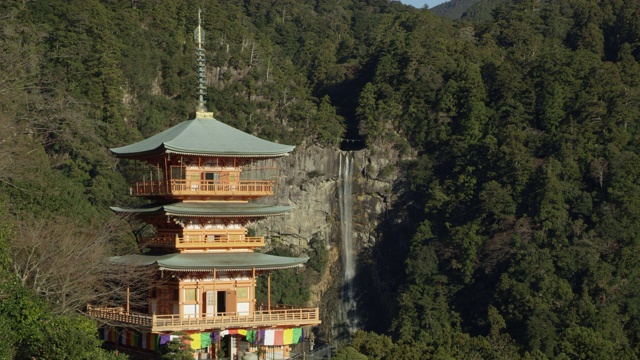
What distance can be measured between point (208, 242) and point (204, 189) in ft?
4.58

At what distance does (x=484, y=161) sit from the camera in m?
55.6

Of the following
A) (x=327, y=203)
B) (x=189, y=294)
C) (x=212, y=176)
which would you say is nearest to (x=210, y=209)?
(x=212, y=176)

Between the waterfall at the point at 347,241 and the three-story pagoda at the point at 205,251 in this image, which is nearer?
the three-story pagoda at the point at 205,251

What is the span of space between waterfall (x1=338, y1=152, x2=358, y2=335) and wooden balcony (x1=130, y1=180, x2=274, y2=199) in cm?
2864

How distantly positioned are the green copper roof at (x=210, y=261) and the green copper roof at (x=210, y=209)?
3.61 feet

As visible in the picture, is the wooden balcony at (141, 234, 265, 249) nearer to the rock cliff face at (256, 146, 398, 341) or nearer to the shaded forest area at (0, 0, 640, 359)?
the shaded forest area at (0, 0, 640, 359)

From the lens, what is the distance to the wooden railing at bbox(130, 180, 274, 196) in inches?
1153

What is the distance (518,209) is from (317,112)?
15028 mm

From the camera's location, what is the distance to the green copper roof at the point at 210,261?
2800 cm

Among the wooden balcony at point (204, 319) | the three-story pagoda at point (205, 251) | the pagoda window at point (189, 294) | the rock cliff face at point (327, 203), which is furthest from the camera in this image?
the rock cliff face at point (327, 203)

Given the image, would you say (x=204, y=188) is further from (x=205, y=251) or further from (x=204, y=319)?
(x=204, y=319)

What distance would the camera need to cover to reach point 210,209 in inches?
1151

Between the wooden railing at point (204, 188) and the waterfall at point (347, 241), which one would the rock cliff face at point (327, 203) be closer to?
the waterfall at point (347, 241)

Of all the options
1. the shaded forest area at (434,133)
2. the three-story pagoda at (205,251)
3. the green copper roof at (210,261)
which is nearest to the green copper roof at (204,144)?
the three-story pagoda at (205,251)
